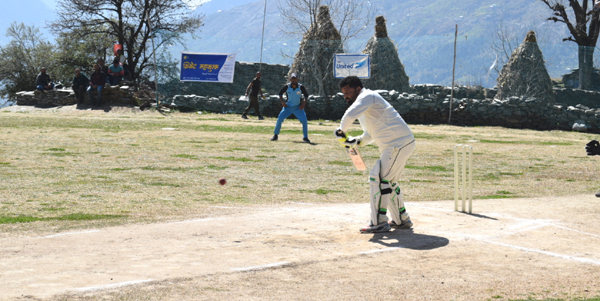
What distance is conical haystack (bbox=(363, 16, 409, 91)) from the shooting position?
36.2 m

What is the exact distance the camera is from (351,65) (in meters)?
31.3

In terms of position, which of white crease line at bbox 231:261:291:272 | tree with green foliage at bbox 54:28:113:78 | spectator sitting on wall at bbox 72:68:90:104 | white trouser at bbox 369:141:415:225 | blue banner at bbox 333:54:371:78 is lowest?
white crease line at bbox 231:261:291:272

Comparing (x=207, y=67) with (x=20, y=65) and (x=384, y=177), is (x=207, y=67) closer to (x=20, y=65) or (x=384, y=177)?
(x=20, y=65)

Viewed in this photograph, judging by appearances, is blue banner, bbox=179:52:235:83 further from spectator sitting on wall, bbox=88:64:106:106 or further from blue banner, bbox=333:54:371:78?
blue banner, bbox=333:54:371:78

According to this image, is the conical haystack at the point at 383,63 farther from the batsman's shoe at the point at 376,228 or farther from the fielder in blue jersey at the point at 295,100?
the batsman's shoe at the point at 376,228

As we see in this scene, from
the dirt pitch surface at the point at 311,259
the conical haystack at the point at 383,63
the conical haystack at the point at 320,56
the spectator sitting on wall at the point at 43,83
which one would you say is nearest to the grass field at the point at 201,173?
the dirt pitch surface at the point at 311,259

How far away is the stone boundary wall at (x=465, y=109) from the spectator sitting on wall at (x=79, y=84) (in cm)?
436

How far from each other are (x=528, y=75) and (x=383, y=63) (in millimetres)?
9485

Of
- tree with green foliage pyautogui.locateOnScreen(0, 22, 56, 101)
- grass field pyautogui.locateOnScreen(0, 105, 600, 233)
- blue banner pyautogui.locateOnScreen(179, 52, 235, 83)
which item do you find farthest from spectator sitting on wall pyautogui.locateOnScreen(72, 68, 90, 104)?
tree with green foliage pyautogui.locateOnScreen(0, 22, 56, 101)

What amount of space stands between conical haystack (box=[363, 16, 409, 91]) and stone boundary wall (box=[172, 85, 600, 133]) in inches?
176

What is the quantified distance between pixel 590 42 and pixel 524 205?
137ft

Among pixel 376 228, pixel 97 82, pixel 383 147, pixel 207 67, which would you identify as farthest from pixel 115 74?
pixel 376 228

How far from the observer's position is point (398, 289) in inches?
197

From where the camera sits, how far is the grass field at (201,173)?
27.7ft
